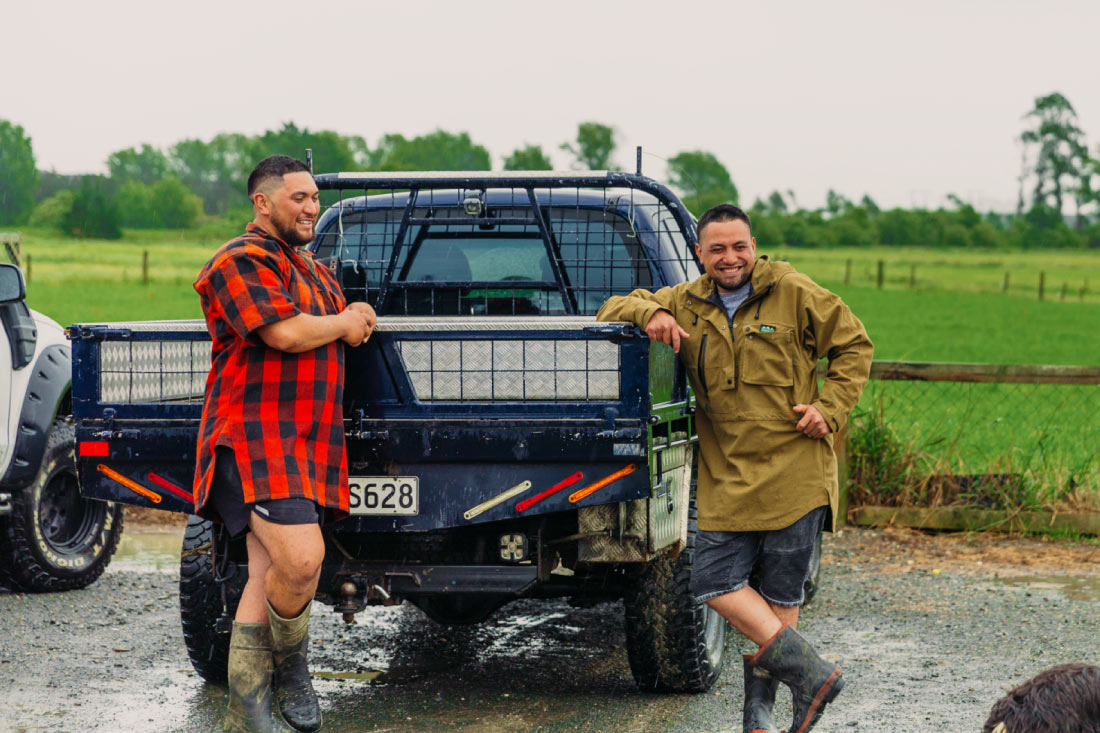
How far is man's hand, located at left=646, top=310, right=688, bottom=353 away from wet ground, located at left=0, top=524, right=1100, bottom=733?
1.48 meters

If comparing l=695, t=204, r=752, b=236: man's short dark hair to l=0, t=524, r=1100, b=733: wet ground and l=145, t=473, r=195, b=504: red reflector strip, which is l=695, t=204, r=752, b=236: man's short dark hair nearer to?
l=0, t=524, r=1100, b=733: wet ground

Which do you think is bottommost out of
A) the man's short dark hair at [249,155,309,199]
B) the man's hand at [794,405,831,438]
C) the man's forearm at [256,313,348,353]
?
the man's hand at [794,405,831,438]

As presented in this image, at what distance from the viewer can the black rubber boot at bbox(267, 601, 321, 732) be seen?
4.42 meters

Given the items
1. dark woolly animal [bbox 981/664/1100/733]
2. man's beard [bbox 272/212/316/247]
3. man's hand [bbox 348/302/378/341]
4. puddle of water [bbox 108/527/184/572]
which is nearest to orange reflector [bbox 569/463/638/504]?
man's hand [bbox 348/302/378/341]

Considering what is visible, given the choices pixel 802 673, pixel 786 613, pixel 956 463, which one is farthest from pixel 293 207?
pixel 956 463

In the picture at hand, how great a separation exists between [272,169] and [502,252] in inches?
84.4

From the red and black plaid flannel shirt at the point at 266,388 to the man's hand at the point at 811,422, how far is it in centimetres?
150

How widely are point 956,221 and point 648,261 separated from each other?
242ft

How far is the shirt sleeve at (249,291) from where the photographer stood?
4184 millimetres

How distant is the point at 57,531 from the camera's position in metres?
7.62

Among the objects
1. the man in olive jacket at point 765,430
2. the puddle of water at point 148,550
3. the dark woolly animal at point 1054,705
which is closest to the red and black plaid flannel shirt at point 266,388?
the man in olive jacket at point 765,430

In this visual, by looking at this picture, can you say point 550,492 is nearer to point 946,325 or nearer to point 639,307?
point 639,307

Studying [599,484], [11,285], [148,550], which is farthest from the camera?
[148,550]

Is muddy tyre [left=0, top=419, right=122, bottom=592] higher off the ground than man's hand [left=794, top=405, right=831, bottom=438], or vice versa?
man's hand [left=794, top=405, right=831, bottom=438]
